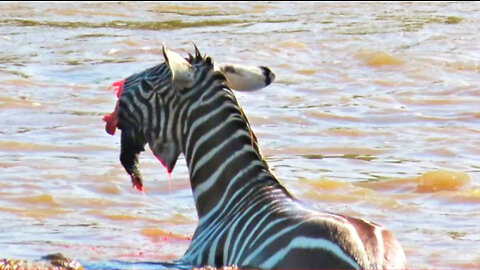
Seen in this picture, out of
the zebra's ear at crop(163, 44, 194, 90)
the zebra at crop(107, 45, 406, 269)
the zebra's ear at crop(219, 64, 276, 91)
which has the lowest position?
the zebra at crop(107, 45, 406, 269)

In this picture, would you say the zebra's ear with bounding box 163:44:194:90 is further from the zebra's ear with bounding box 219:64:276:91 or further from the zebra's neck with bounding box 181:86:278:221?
the zebra's ear with bounding box 219:64:276:91

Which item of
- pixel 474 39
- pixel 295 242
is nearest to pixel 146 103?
pixel 295 242

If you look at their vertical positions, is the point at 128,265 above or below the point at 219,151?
below

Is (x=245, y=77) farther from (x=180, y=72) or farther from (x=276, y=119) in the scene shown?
(x=276, y=119)

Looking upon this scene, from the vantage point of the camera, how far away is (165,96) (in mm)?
6938

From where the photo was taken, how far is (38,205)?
934 centimetres

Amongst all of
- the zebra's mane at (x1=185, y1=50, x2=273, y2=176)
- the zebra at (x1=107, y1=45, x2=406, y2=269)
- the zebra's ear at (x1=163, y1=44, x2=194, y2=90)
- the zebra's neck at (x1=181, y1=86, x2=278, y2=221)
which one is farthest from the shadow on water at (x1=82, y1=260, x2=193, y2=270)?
the zebra's ear at (x1=163, y1=44, x2=194, y2=90)

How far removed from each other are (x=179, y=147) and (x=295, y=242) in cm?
168

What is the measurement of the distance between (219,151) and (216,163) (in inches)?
2.8

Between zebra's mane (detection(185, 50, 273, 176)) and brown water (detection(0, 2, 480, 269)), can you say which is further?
brown water (detection(0, 2, 480, 269))

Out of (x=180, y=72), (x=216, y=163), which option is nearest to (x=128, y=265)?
(x=216, y=163)

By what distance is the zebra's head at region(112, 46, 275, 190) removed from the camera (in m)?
6.79

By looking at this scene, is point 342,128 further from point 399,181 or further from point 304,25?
point 304,25

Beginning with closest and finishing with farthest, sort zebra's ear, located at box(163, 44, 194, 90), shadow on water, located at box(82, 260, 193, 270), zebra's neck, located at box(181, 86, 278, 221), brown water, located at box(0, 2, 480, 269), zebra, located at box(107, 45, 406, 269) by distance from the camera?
1. zebra, located at box(107, 45, 406, 269)
2. zebra's neck, located at box(181, 86, 278, 221)
3. zebra's ear, located at box(163, 44, 194, 90)
4. shadow on water, located at box(82, 260, 193, 270)
5. brown water, located at box(0, 2, 480, 269)
